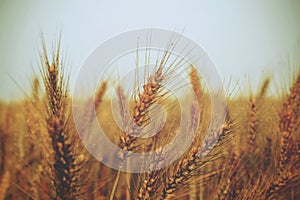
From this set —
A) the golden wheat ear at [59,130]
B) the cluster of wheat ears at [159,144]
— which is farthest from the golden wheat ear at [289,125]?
the golden wheat ear at [59,130]

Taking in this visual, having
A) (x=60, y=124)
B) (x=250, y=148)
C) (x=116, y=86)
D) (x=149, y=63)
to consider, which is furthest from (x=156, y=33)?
(x=250, y=148)

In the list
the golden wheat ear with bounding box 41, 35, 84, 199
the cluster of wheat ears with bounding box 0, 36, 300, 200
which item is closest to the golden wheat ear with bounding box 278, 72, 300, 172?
the cluster of wheat ears with bounding box 0, 36, 300, 200

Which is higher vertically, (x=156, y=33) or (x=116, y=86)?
(x=156, y=33)

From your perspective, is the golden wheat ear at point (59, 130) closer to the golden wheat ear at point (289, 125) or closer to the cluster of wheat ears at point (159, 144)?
the cluster of wheat ears at point (159, 144)

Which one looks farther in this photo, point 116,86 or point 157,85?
point 116,86

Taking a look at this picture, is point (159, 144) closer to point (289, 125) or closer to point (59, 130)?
point (59, 130)

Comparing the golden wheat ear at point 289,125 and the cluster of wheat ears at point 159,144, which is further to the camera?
the golden wheat ear at point 289,125

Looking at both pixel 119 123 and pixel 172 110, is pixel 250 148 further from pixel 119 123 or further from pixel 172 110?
pixel 119 123

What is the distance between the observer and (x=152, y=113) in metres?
0.67

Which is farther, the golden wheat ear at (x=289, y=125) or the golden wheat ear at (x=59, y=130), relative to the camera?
the golden wheat ear at (x=289, y=125)

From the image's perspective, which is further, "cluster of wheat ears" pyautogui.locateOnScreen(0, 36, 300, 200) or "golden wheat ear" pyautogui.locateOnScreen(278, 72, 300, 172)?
"golden wheat ear" pyautogui.locateOnScreen(278, 72, 300, 172)

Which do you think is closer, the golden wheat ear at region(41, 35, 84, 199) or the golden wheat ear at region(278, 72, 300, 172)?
the golden wheat ear at region(41, 35, 84, 199)

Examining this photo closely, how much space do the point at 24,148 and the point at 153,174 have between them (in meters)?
0.68

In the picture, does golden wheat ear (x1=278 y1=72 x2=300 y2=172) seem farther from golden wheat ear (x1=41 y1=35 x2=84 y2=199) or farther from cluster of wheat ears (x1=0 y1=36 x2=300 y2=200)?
golden wheat ear (x1=41 y1=35 x2=84 y2=199)
